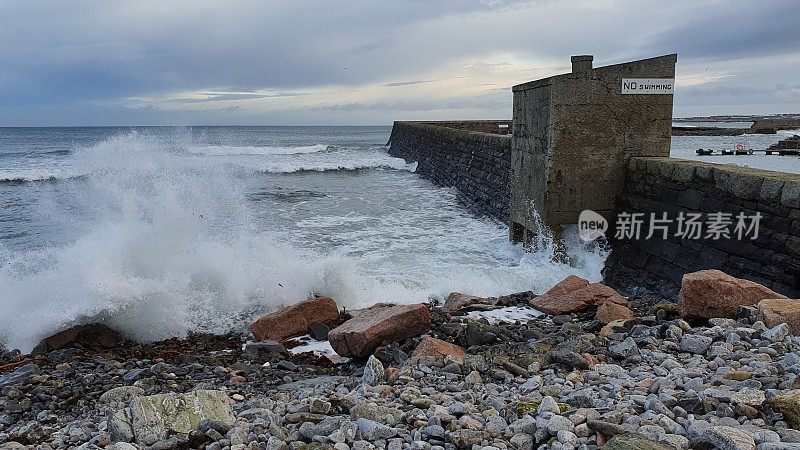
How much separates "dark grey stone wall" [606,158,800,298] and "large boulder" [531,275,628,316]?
1329 mm

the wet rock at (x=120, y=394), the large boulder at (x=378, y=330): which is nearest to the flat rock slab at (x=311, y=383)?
the large boulder at (x=378, y=330)

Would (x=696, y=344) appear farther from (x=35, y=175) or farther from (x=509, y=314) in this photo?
(x=35, y=175)

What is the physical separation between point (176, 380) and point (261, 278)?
315cm

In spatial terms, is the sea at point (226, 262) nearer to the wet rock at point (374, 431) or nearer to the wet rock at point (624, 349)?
the wet rock at point (624, 349)

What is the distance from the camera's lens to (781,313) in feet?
13.5

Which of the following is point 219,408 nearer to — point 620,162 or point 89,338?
point 89,338

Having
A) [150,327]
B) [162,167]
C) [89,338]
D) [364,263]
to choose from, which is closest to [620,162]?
[364,263]

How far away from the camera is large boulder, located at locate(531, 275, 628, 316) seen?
Answer: 5.86 metres

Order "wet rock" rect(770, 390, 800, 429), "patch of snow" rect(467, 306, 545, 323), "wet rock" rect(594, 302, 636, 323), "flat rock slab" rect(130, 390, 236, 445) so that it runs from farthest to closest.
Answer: "patch of snow" rect(467, 306, 545, 323)
"wet rock" rect(594, 302, 636, 323)
"flat rock slab" rect(130, 390, 236, 445)
"wet rock" rect(770, 390, 800, 429)

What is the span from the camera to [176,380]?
4609mm

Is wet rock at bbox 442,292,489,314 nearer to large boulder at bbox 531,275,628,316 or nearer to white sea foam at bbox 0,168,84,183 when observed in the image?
large boulder at bbox 531,275,628,316

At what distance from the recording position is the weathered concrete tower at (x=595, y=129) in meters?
7.96

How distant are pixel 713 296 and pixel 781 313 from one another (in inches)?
19.1

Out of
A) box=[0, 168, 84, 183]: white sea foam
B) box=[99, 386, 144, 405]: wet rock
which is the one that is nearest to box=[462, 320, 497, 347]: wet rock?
box=[99, 386, 144, 405]: wet rock
